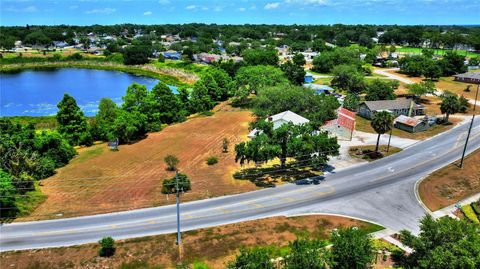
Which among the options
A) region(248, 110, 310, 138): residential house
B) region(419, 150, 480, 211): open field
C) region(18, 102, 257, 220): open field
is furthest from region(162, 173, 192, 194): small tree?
region(419, 150, 480, 211): open field

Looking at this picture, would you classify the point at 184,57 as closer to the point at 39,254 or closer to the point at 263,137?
the point at 263,137

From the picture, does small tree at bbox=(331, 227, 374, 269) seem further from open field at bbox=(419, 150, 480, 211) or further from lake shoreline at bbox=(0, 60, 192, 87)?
lake shoreline at bbox=(0, 60, 192, 87)

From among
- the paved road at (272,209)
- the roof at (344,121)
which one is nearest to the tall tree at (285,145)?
the paved road at (272,209)

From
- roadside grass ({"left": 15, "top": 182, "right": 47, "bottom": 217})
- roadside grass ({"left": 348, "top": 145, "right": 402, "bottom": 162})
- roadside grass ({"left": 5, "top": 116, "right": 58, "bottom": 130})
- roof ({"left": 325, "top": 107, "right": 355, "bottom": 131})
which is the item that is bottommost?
roadside grass ({"left": 5, "top": 116, "right": 58, "bottom": 130})

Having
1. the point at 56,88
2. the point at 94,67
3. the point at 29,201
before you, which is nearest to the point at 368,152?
the point at 29,201

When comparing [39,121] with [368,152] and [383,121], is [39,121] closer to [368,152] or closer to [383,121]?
[368,152]

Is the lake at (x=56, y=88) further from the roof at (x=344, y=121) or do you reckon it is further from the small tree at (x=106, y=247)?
the small tree at (x=106, y=247)

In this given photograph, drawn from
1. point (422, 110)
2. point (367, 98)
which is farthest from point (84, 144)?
point (422, 110)
